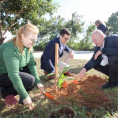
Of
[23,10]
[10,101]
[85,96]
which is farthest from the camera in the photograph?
[23,10]

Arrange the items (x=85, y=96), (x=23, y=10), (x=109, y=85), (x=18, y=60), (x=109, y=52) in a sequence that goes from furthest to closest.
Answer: (x=23, y=10), (x=109, y=85), (x=109, y=52), (x=85, y=96), (x=18, y=60)

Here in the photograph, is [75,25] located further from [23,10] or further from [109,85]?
[109,85]

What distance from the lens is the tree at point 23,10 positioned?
730 centimetres

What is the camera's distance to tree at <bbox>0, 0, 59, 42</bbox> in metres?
7.30

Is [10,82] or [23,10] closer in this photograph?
[10,82]

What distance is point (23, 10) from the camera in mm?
7773

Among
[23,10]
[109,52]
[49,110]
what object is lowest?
[49,110]

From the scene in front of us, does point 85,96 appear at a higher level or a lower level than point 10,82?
lower

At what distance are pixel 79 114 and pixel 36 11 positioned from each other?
7525mm

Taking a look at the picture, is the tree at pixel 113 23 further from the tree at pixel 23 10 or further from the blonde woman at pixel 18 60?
the blonde woman at pixel 18 60

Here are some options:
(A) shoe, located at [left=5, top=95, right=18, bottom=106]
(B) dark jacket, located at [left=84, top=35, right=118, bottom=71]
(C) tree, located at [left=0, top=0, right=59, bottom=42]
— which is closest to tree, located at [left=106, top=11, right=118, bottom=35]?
(C) tree, located at [left=0, top=0, right=59, bottom=42]

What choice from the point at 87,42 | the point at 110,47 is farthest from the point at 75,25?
the point at 110,47

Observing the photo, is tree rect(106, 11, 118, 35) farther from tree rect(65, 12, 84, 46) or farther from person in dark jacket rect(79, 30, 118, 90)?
person in dark jacket rect(79, 30, 118, 90)

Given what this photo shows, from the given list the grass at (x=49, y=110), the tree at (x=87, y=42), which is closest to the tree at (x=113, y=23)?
the tree at (x=87, y=42)
